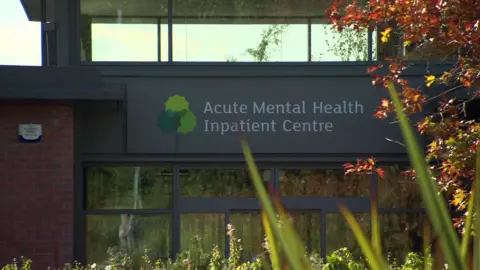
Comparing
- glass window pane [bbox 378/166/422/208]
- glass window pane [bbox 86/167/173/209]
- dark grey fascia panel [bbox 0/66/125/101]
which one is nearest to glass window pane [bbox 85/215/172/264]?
glass window pane [bbox 86/167/173/209]

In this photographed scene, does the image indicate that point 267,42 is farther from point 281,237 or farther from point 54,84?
point 281,237

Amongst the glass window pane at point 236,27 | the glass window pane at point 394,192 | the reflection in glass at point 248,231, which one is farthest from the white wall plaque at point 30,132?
the glass window pane at point 394,192

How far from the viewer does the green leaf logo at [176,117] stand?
12539mm

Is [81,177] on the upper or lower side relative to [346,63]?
lower

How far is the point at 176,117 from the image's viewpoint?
1258 cm

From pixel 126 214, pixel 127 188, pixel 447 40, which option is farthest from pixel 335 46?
pixel 447 40

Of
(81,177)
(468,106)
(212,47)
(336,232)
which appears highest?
(212,47)

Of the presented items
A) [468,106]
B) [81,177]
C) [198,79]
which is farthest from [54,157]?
[468,106]

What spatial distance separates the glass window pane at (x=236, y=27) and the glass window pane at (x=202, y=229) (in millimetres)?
2349

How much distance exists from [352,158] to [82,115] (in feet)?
13.2

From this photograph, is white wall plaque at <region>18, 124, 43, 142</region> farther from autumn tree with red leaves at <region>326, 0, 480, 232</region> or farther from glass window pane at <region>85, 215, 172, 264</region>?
autumn tree with red leaves at <region>326, 0, 480, 232</region>

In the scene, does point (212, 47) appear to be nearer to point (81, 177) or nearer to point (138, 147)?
point (138, 147)

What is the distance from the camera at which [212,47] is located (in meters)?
12.9

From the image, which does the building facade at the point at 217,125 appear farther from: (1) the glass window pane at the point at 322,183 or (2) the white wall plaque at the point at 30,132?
(2) the white wall plaque at the point at 30,132
